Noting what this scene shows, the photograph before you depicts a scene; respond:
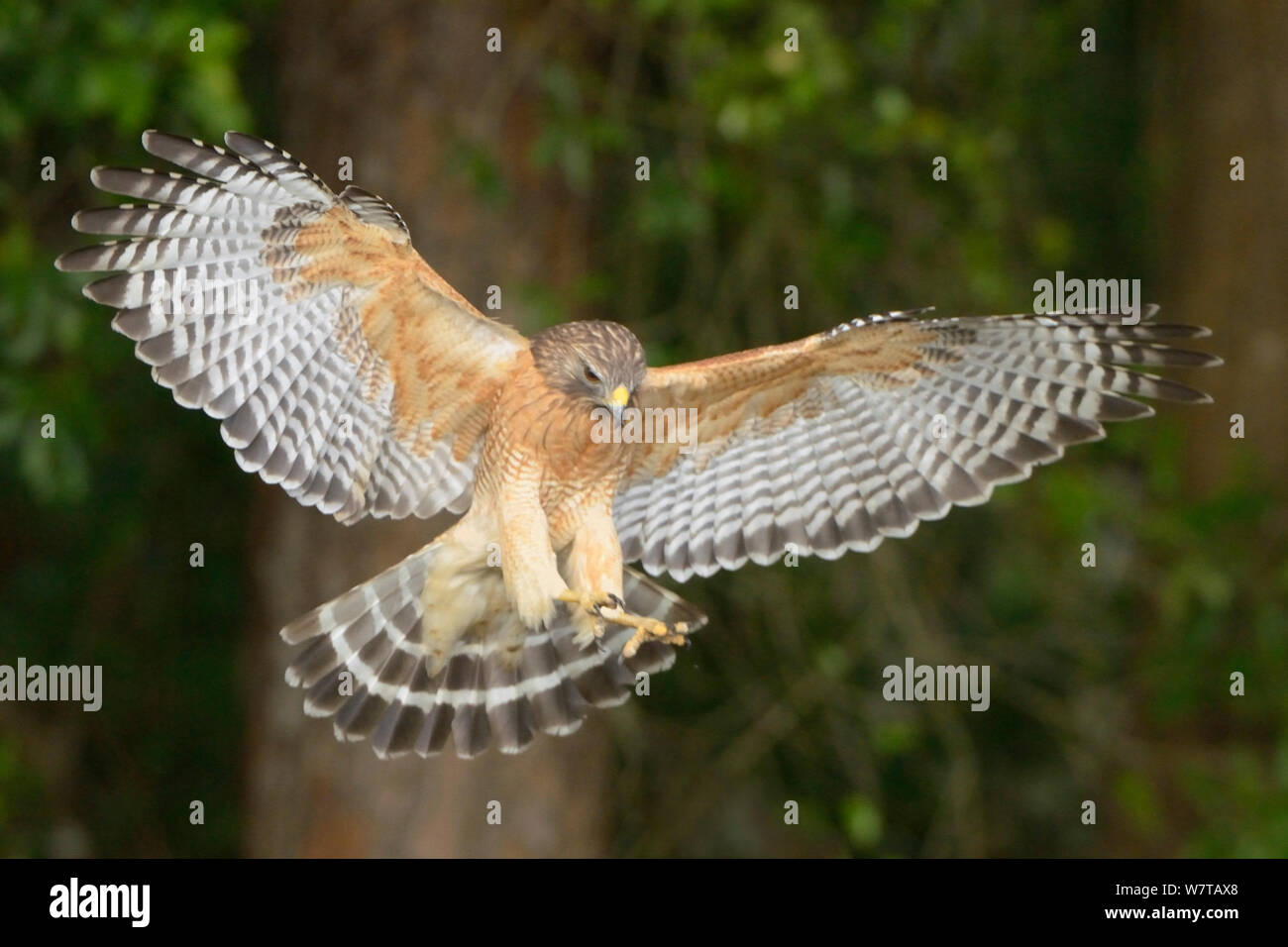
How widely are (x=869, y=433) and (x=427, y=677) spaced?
4.73 ft

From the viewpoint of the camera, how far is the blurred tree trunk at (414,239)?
6766 mm

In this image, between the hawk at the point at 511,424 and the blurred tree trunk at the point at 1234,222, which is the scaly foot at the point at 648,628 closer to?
the hawk at the point at 511,424

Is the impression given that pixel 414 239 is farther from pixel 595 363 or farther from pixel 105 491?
pixel 595 363

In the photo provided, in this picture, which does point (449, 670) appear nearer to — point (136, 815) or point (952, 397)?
point (952, 397)

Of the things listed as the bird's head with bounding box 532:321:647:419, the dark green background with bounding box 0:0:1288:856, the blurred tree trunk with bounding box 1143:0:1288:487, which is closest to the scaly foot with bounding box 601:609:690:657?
the bird's head with bounding box 532:321:647:419

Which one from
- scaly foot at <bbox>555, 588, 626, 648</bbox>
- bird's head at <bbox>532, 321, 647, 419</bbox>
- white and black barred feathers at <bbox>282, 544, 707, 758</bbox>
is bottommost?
white and black barred feathers at <bbox>282, 544, 707, 758</bbox>

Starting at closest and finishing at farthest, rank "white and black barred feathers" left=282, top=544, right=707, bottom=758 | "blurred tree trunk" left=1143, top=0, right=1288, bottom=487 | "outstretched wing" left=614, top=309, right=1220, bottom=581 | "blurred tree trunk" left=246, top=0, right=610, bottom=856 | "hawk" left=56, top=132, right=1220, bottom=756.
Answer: "hawk" left=56, top=132, right=1220, bottom=756 < "outstretched wing" left=614, top=309, right=1220, bottom=581 < "white and black barred feathers" left=282, top=544, right=707, bottom=758 < "blurred tree trunk" left=246, top=0, right=610, bottom=856 < "blurred tree trunk" left=1143, top=0, right=1288, bottom=487

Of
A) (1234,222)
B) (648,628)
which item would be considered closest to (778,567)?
(1234,222)

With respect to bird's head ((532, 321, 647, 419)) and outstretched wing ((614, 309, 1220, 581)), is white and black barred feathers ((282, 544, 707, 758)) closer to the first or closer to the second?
outstretched wing ((614, 309, 1220, 581))

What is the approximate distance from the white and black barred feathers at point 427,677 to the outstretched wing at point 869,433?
1.01ft

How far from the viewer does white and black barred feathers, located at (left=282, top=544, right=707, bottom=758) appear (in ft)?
16.4

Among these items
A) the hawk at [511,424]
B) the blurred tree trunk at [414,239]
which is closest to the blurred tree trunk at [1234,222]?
the blurred tree trunk at [414,239]

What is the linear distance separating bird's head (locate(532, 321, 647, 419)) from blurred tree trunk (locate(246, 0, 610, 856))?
2.42m

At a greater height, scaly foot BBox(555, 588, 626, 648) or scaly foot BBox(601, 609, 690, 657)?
scaly foot BBox(555, 588, 626, 648)
